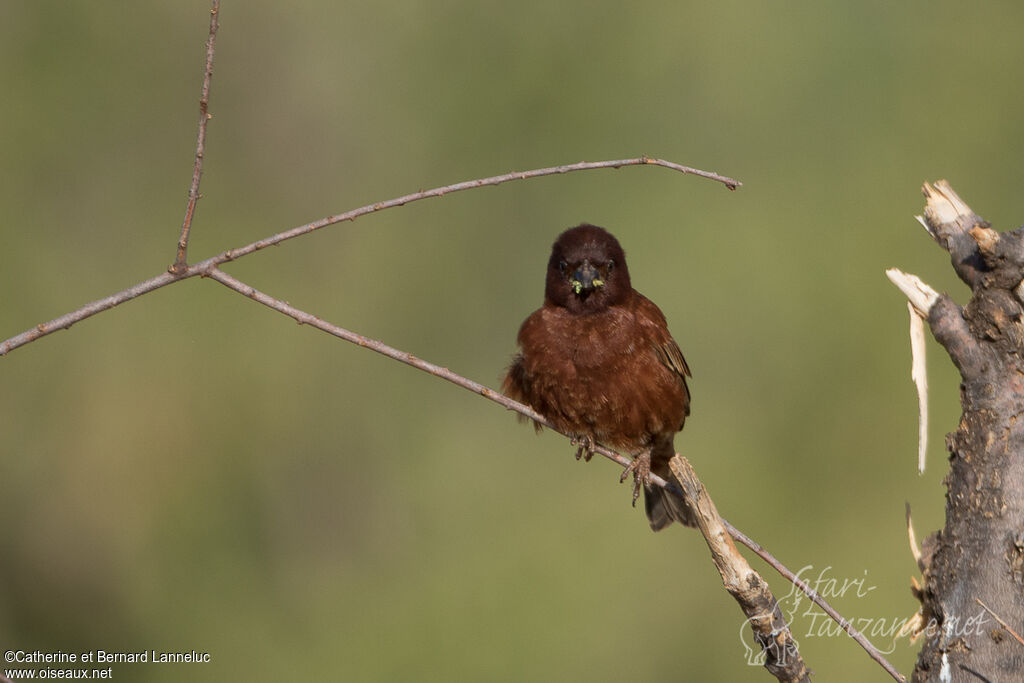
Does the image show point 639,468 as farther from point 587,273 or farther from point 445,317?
point 445,317

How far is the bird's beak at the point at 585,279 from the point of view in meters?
4.38

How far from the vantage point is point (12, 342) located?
2545mm

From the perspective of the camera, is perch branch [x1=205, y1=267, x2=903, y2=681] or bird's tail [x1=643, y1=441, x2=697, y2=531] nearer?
perch branch [x1=205, y1=267, x2=903, y2=681]

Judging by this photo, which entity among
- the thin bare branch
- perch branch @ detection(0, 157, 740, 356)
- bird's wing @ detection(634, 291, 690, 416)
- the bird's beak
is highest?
the bird's beak

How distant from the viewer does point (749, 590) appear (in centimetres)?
261

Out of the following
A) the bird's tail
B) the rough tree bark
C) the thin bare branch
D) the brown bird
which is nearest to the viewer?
the thin bare branch

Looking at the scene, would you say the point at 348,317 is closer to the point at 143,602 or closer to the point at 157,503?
the point at 157,503

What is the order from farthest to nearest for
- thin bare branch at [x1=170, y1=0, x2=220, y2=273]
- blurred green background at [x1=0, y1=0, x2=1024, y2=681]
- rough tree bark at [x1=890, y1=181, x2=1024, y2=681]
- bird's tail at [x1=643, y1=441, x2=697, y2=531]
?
blurred green background at [x1=0, y1=0, x2=1024, y2=681], bird's tail at [x1=643, y1=441, x2=697, y2=531], rough tree bark at [x1=890, y1=181, x2=1024, y2=681], thin bare branch at [x1=170, y1=0, x2=220, y2=273]

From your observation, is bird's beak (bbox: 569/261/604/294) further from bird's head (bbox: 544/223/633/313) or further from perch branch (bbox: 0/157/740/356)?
perch branch (bbox: 0/157/740/356)

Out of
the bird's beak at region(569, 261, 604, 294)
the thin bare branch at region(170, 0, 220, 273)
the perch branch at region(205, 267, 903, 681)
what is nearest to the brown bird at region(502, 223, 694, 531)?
the bird's beak at region(569, 261, 604, 294)

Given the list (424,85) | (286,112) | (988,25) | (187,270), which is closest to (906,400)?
(988,25)

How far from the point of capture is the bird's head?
4.44m

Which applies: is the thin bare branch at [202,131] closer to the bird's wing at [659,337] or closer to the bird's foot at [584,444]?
the bird's foot at [584,444]

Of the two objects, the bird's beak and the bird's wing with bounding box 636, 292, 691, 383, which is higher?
the bird's beak
